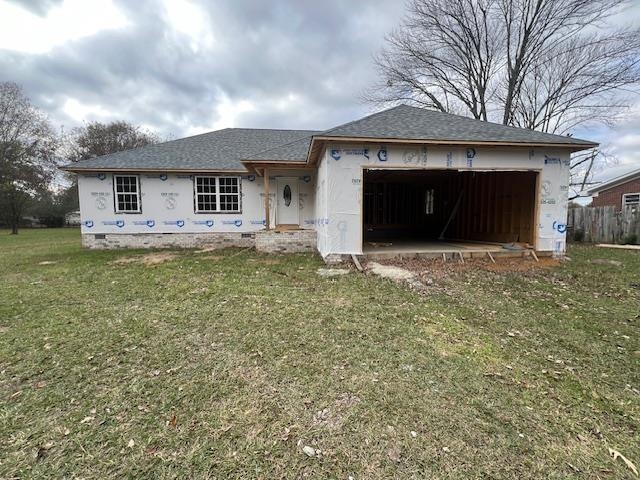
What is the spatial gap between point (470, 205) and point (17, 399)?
40.3 ft

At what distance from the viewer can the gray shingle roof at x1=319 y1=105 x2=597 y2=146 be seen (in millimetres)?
7219

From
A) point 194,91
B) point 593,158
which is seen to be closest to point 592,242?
point 593,158

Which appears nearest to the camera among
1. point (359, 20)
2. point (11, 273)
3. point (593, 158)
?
point (11, 273)

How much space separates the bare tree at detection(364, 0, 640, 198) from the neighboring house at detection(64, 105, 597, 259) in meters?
8.73

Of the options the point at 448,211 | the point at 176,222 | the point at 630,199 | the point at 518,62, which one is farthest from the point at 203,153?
the point at 630,199

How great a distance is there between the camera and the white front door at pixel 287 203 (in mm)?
11711

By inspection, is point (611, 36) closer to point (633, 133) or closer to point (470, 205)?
point (633, 133)

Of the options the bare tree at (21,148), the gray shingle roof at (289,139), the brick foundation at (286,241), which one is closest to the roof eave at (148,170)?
the gray shingle roof at (289,139)

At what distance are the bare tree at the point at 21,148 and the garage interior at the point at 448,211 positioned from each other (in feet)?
81.0

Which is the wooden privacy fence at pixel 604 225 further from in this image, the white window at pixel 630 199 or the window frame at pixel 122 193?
the window frame at pixel 122 193

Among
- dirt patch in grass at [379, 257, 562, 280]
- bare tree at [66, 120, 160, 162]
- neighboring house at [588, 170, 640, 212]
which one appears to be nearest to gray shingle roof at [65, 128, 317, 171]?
dirt patch in grass at [379, 257, 562, 280]

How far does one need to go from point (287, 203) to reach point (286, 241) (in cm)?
245

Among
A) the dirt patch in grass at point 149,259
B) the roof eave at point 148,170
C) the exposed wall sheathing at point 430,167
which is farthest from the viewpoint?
the roof eave at point 148,170

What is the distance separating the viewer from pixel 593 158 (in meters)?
16.7
